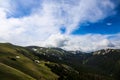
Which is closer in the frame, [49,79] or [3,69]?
[3,69]

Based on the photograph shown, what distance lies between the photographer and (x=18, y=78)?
427 ft

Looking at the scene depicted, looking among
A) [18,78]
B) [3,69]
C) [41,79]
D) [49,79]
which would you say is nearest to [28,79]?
[18,78]

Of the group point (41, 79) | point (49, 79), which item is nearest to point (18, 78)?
point (41, 79)

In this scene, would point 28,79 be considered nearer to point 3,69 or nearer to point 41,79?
point 3,69

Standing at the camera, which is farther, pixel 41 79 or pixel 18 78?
pixel 41 79

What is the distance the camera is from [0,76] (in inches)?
4882

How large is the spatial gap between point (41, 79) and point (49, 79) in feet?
73.2

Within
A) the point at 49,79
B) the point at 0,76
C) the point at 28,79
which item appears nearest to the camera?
the point at 0,76

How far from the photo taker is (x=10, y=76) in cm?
12950

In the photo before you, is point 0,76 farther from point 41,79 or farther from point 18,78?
point 41,79

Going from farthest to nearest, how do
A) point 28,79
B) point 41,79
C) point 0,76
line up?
point 41,79 → point 28,79 → point 0,76

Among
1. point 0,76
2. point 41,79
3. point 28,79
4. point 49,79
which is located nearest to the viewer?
point 0,76

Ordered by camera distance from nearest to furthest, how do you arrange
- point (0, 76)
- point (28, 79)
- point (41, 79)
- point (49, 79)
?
point (0, 76) < point (28, 79) < point (41, 79) < point (49, 79)

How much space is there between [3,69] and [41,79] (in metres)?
44.4
